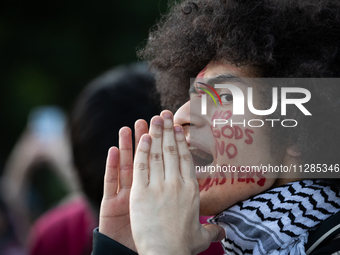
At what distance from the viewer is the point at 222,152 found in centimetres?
176

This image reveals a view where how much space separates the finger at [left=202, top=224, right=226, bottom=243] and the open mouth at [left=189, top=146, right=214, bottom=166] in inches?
12.1

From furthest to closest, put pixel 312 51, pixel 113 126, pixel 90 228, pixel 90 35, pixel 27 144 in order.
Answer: pixel 90 35 < pixel 27 144 < pixel 90 228 < pixel 113 126 < pixel 312 51

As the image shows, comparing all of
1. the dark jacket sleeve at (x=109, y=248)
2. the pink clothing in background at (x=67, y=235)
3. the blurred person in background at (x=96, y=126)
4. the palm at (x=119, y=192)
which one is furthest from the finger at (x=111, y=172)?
the pink clothing in background at (x=67, y=235)

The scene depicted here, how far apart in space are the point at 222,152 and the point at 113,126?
1.02 m

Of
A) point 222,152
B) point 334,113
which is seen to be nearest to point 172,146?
point 222,152

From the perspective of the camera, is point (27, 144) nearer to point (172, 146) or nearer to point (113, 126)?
point (113, 126)

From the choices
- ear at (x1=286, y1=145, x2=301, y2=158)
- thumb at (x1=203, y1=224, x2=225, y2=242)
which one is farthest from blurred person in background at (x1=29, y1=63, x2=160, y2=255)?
ear at (x1=286, y1=145, x2=301, y2=158)

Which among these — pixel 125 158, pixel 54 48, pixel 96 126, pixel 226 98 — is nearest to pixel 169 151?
pixel 125 158

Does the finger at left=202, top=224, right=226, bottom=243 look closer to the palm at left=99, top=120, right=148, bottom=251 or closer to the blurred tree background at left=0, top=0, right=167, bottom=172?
the palm at left=99, top=120, right=148, bottom=251

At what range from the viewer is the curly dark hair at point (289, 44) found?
169 cm

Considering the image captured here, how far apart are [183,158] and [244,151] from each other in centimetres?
31

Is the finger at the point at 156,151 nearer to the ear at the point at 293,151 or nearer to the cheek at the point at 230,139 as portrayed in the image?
the cheek at the point at 230,139

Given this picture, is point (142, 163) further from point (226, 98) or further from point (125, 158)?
point (226, 98)

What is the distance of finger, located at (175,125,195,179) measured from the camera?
5.26ft
